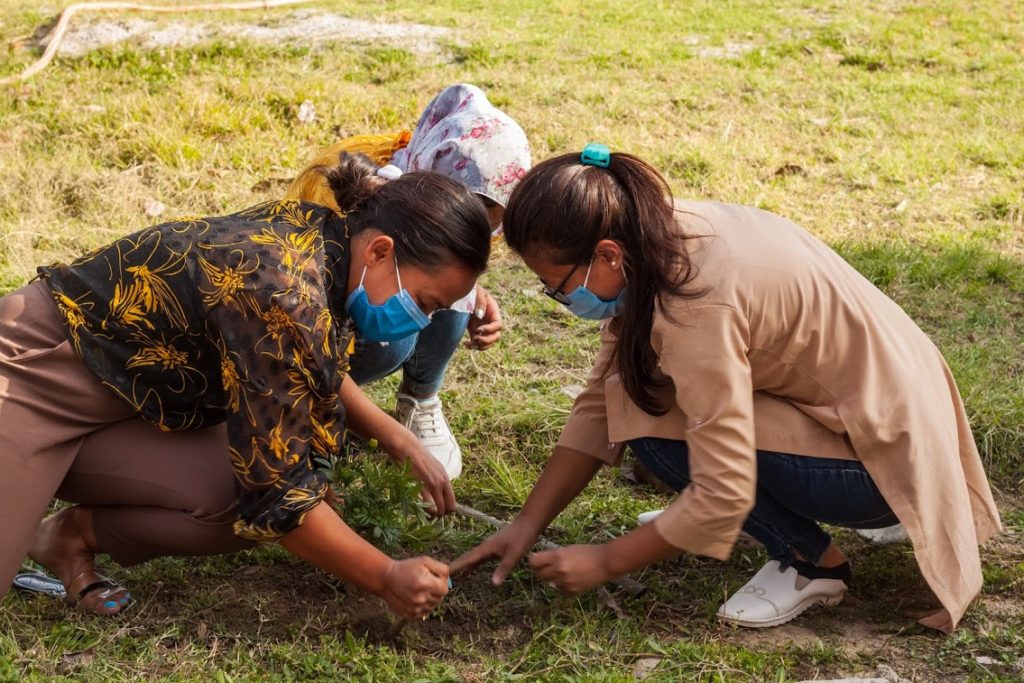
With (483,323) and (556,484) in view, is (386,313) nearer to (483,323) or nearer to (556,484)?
(556,484)

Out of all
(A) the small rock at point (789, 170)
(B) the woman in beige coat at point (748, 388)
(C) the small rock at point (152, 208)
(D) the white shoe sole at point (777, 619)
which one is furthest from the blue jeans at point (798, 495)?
(A) the small rock at point (789, 170)

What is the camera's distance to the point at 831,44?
8.05 meters

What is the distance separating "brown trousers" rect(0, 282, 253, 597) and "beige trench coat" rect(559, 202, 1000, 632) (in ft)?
3.09

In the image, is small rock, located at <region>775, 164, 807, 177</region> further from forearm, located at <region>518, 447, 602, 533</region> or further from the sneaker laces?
forearm, located at <region>518, 447, 602, 533</region>

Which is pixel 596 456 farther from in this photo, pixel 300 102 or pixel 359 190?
pixel 300 102

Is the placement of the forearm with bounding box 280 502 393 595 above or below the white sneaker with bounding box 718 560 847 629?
above

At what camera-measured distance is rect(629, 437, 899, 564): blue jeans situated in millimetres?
2432

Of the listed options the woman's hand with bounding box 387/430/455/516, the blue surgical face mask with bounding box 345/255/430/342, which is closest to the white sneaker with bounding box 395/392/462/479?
the woman's hand with bounding box 387/430/455/516

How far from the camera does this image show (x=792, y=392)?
2.41 metres

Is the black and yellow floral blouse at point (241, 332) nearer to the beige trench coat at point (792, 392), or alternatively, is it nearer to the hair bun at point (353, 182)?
the hair bun at point (353, 182)

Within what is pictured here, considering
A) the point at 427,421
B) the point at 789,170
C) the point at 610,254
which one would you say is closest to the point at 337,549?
the point at 610,254

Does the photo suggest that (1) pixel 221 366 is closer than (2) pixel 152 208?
Yes

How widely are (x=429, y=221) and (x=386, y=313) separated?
22 centimetres

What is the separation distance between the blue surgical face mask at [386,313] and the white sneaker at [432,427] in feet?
3.19
